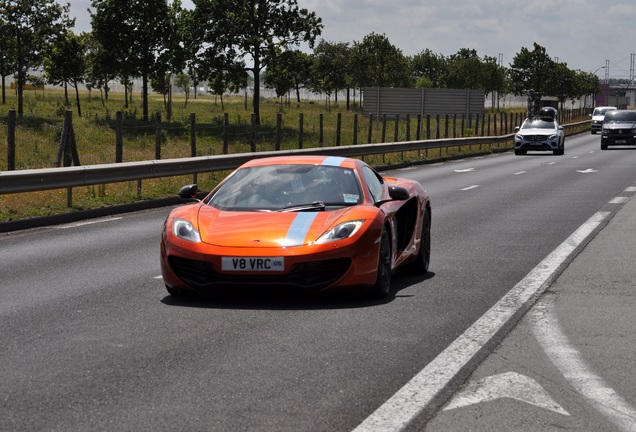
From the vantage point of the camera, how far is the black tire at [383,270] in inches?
339

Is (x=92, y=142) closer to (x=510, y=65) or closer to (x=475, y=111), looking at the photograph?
(x=475, y=111)

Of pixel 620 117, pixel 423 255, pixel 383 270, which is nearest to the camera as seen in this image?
pixel 383 270

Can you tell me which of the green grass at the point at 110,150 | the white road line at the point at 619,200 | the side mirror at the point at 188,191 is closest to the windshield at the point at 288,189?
the side mirror at the point at 188,191

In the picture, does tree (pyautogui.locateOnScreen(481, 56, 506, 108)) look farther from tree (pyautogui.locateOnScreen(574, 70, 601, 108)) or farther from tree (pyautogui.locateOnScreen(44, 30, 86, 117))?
tree (pyautogui.locateOnScreen(44, 30, 86, 117))

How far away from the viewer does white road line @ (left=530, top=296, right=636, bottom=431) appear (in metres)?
5.21

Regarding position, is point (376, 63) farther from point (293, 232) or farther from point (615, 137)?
point (293, 232)

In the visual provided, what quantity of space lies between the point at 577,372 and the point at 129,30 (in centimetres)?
5472

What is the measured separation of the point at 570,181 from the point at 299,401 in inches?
851

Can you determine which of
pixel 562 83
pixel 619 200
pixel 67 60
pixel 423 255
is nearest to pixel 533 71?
pixel 562 83

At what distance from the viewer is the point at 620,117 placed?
52.2m

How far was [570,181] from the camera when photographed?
26.1 metres

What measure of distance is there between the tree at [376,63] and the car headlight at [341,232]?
340 ft

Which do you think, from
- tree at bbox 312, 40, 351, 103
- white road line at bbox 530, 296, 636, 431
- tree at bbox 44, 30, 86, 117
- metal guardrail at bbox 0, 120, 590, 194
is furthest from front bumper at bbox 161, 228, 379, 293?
tree at bbox 312, 40, 351, 103

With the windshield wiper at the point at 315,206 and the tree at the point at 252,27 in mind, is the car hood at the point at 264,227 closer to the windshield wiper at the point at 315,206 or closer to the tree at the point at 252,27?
the windshield wiper at the point at 315,206
